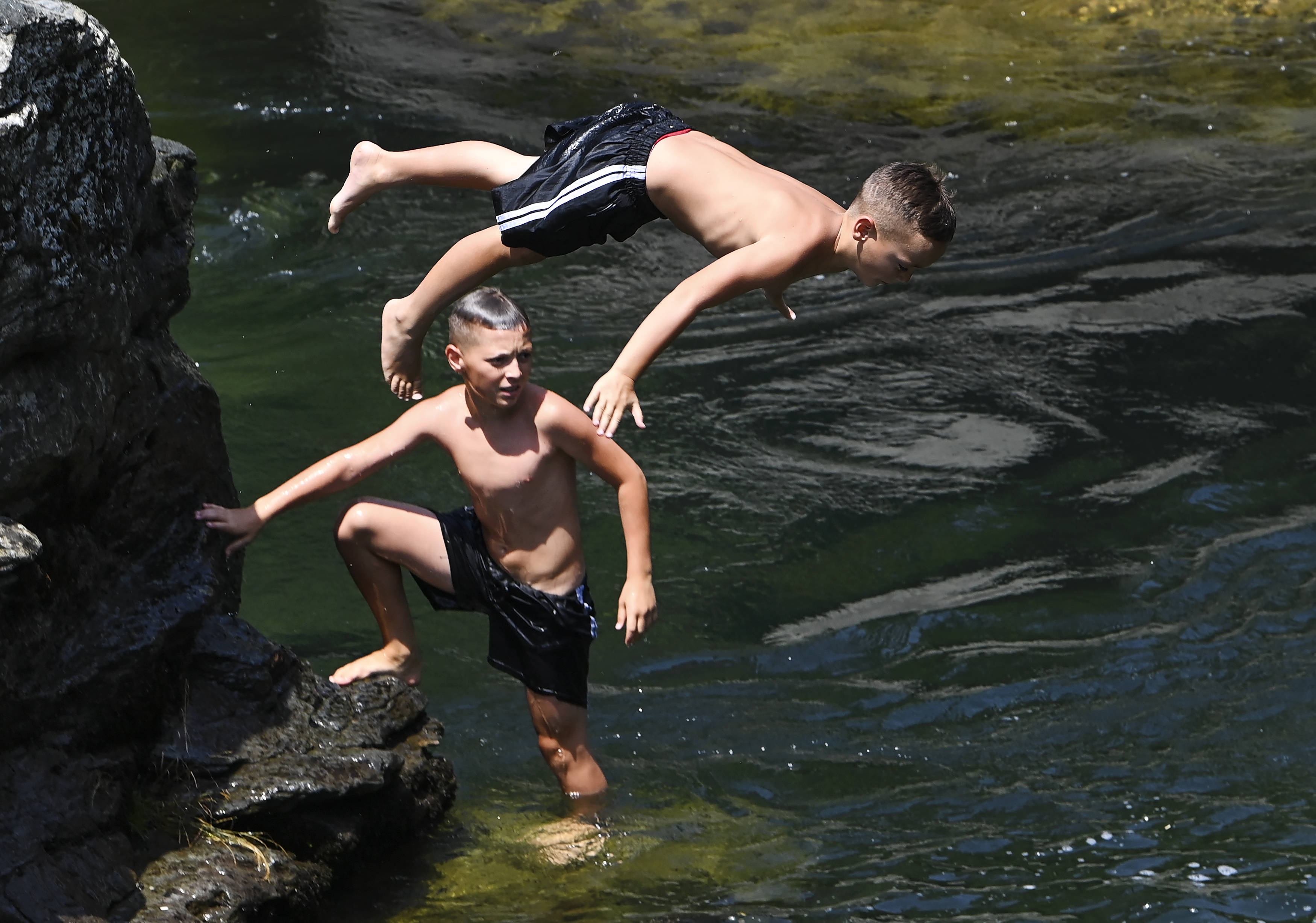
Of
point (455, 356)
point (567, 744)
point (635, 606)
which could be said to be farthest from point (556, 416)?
point (567, 744)

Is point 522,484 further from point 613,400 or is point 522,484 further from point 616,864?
point 616,864

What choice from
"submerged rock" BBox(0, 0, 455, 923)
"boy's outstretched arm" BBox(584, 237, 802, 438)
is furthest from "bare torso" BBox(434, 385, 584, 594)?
"submerged rock" BBox(0, 0, 455, 923)

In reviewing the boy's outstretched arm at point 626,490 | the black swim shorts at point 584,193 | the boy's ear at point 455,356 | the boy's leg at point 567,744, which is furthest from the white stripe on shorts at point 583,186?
the boy's leg at point 567,744

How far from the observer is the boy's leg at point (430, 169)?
4883 millimetres

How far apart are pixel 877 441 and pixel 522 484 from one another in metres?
3.76

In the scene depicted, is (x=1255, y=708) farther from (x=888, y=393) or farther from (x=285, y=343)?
(x=285, y=343)

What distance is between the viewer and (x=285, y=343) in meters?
8.55

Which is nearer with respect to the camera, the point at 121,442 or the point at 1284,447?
the point at 121,442

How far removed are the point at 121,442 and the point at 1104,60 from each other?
34.4ft

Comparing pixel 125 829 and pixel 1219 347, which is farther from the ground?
pixel 1219 347

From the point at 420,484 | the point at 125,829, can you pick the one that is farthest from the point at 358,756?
the point at 420,484

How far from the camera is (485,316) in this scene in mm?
4141

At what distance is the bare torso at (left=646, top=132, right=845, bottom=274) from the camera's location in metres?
4.45

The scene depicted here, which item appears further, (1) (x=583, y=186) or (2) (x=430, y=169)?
(2) (x=430, y=169)
